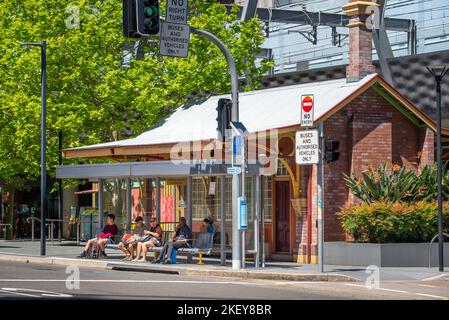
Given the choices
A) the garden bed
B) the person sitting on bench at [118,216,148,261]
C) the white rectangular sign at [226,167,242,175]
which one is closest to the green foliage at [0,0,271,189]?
the person sitting on bench at [118,216,148,261]

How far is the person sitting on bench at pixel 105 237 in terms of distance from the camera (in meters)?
32.6

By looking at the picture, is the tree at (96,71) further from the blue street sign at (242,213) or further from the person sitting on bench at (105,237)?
the blue street sign at (242,213)

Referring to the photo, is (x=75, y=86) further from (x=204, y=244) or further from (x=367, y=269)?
(x=367, y=269)

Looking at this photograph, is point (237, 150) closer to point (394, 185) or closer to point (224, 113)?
point (224, 113)

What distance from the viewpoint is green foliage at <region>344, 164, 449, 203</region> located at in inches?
1184

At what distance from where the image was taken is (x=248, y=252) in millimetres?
27844

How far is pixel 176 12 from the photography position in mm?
25281

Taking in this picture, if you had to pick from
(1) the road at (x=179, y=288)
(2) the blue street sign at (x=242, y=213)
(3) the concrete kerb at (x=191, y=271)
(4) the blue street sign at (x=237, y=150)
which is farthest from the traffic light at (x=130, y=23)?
(3) the concrete kerb at (x=191, y=271)

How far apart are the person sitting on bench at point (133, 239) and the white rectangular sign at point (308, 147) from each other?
6719mm

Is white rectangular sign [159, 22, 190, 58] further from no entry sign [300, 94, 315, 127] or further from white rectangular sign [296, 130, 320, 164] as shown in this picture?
white rectangular sign [296, 130, 320, 164]

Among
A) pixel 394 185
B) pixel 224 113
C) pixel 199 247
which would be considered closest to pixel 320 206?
pixel 224 113

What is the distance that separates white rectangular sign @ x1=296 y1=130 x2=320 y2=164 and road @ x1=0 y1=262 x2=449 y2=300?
2999 millimetres
